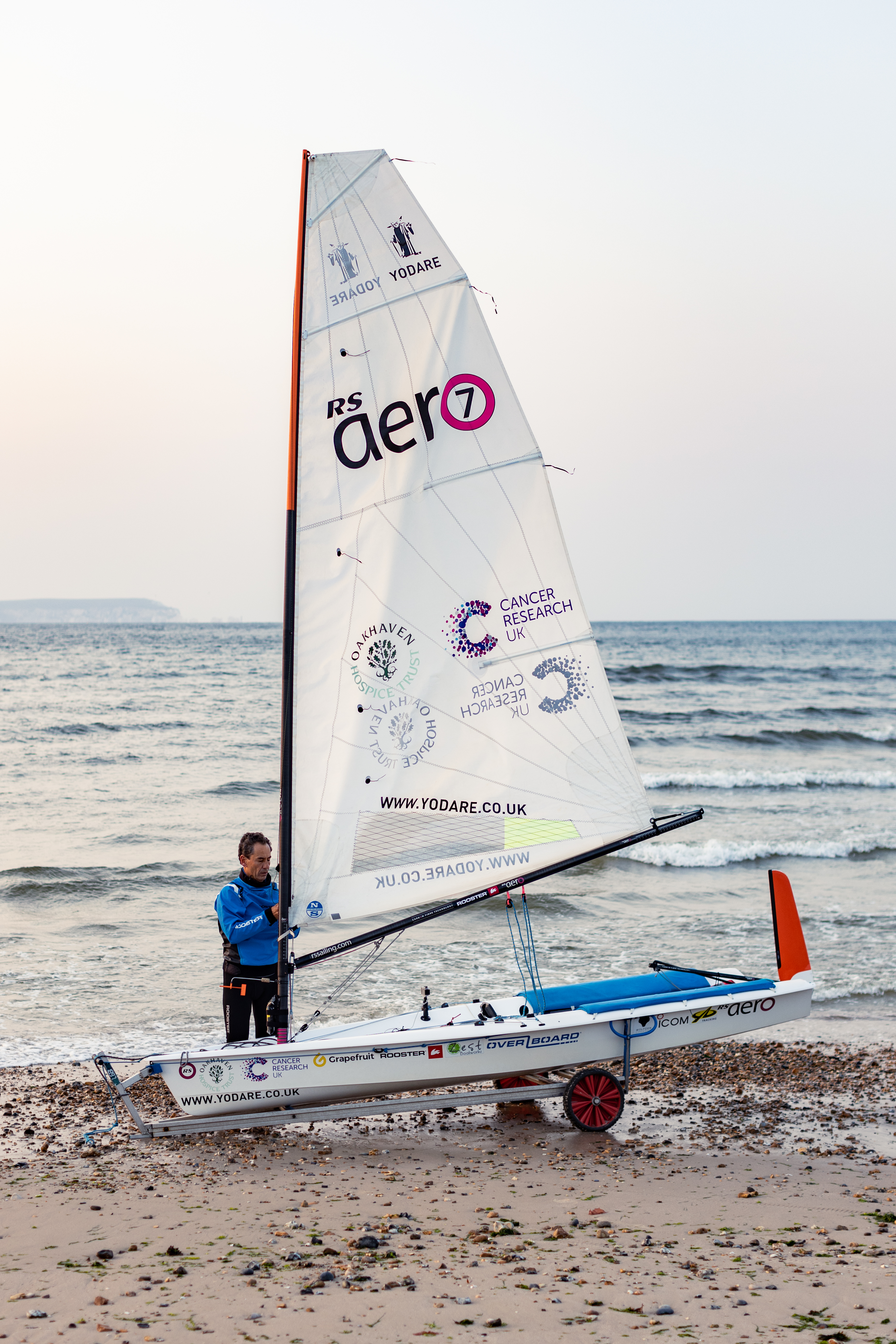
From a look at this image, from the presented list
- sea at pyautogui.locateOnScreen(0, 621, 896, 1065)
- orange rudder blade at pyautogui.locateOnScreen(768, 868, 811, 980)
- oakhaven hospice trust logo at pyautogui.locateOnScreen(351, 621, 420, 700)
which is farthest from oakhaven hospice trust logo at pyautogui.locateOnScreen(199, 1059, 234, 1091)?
orange rudder blade at pyautogui.locateOnScreen(768, 868, 811, 980)

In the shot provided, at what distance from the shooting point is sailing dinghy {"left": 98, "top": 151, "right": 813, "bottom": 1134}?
6012 millimetres

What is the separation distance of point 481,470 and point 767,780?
1744 cm

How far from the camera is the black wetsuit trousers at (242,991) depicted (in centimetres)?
655

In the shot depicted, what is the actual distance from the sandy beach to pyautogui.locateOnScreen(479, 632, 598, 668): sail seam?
2.65 m

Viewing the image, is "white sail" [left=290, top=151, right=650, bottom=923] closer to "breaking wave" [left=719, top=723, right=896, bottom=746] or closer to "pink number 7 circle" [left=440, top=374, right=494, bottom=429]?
"pink number 7 circle" [left=440, top=374, right=494, bottom=429]

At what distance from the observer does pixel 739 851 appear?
1566cm

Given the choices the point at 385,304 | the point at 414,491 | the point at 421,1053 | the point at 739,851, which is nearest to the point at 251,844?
the point at 421,1053

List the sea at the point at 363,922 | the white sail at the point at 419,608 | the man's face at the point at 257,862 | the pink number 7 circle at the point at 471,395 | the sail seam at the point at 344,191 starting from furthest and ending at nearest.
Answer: the sea at the point at 363,922 → the man's face at the point at 257,862 → the pink number 7 circle at the point at 471,395 → the white sail at the point at 419,608 → the sail seam at the point at 344,191

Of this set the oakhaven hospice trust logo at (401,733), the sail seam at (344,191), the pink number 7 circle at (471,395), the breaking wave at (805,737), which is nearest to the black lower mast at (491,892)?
the oakhaven hospice trust logo at (401,733)

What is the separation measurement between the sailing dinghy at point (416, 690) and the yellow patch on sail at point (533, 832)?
0.01m

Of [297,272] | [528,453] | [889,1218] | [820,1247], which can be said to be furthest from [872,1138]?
[297,272]

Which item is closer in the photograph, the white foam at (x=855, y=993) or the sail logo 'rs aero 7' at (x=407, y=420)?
the sail logo 'rs aero 7' at (x=407, y=420)

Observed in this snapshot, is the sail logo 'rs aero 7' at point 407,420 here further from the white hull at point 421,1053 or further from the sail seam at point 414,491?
the white hull at point 421,1053

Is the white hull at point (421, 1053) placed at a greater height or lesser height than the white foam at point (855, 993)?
greater
